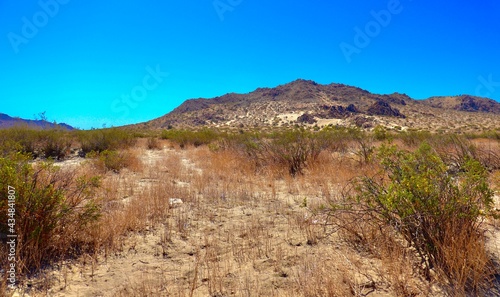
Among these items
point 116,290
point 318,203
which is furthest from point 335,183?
point 116,290

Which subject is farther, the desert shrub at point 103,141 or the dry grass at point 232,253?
the desert shrub at point 103,141

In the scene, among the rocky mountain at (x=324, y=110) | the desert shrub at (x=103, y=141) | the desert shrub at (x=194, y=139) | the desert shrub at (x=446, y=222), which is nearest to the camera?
the desert shrub at (x=446, y=222)

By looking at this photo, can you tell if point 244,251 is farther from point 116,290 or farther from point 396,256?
point 396,256

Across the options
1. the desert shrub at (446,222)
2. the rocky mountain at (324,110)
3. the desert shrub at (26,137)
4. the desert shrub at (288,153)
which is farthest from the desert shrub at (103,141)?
the rocky mountain at (324,110)

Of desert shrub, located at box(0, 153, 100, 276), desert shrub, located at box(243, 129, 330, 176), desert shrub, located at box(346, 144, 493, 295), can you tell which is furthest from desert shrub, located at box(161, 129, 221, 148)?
desert shrub, located at box(346, 144, 493, 295)

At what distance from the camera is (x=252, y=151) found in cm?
950

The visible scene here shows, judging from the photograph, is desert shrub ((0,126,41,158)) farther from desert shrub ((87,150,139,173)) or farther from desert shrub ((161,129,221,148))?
desert shrub ((161,129,221,148))

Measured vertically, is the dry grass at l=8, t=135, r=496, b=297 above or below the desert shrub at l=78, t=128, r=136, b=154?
below

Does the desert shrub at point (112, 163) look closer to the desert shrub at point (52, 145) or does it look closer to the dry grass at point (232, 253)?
the dry grass at point (232, 253)

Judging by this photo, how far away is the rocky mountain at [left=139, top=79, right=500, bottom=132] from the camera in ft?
147

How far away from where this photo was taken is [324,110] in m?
53.1

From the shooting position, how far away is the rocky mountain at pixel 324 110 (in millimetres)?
44781

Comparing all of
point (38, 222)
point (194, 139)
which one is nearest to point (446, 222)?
point (38, 222)

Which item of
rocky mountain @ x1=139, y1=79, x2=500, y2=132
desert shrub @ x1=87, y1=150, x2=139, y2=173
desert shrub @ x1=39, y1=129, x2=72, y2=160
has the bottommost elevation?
desert shrub @ x1=87, y1=150, x2=139, y2=173
